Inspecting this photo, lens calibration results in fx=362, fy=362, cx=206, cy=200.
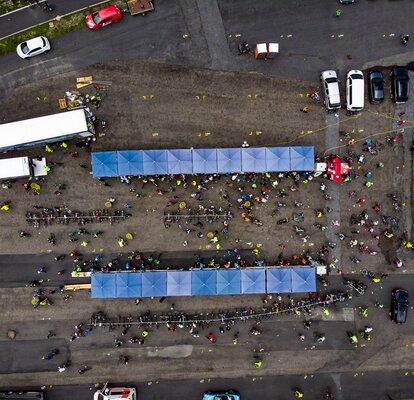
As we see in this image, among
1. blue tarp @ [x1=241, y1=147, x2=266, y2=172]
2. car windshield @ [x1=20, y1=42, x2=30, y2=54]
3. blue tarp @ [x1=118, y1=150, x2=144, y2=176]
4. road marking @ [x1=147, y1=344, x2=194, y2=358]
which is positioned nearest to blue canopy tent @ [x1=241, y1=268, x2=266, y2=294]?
road marking @ [x1=147, y1=344, x2=194, y2=358]

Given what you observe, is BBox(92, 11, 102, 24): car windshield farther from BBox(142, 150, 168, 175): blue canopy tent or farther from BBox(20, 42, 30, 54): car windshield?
BBox(142, 150, 168, 175): blue canopy tent

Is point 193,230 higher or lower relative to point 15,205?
lower

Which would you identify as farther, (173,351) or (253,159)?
(173,351)

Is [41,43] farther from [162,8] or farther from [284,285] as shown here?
[284,285]

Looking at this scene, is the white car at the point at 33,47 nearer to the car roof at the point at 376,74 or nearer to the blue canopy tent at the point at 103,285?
the blue canopy tent at the point at 103,285

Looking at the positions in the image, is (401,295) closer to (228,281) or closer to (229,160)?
(228,281)

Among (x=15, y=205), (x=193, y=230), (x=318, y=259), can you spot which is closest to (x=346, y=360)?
(x=318, y=259)

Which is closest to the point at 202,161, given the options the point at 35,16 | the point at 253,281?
the point at 253,281
